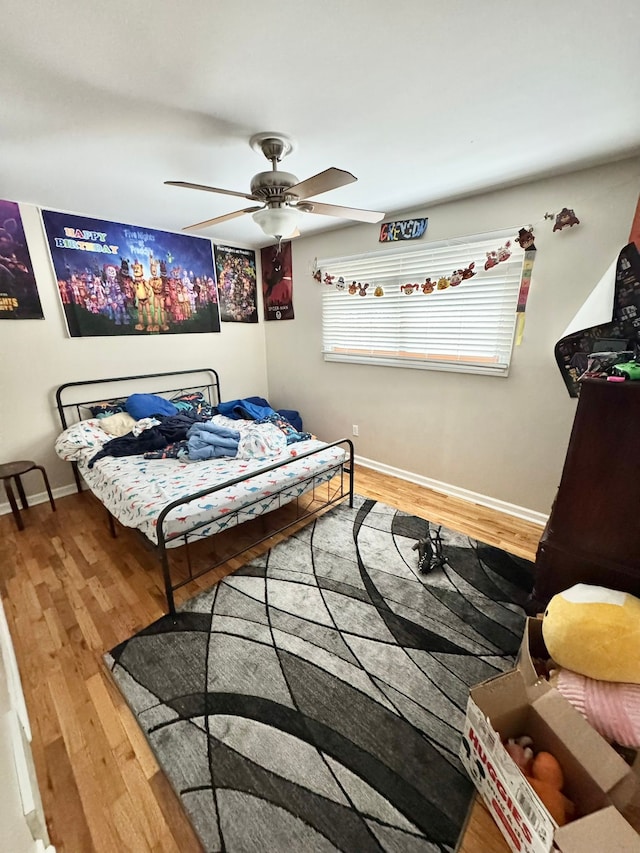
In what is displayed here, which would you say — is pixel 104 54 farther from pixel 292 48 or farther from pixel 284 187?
pixel 284 187

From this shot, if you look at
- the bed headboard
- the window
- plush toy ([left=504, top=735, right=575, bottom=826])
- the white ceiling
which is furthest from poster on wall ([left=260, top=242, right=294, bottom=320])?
plush toy ([left=504, top=735, right=575, bottom=826])

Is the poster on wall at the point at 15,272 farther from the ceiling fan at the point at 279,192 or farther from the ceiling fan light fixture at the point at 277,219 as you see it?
the ceiling fan light fixture at the point at 277,219

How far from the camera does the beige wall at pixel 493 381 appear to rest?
217 centimetres

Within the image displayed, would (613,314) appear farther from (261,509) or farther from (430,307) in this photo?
(261,509)

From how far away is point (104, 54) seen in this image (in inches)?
47.5

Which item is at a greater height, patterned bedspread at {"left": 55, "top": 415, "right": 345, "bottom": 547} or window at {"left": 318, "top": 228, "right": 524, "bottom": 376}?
window at {"left": 318, "top": 228, "right": 524, "bottom": 376}

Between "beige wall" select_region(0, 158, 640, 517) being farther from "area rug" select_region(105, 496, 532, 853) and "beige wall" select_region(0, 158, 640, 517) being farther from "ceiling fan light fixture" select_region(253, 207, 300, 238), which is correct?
"ceiling fan light fixture" select_region(253, 207, 300, 238)

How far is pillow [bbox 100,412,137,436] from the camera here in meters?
3.08

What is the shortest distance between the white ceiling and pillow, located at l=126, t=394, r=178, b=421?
5.61 ft

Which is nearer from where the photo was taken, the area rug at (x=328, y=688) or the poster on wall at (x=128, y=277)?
the area rug at (x=328, y=688)

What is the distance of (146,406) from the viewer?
3.26m

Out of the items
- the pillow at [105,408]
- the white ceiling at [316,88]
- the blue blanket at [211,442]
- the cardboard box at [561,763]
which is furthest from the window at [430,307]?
the pillow at [105,408]

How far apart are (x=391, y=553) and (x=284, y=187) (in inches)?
90.2

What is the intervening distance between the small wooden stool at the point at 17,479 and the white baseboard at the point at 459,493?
2951mm
